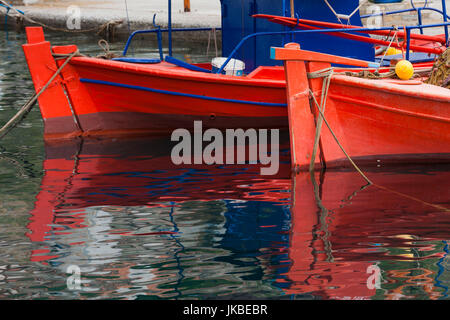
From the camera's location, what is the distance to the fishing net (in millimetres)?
8109

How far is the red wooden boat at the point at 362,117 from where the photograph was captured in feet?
24.9

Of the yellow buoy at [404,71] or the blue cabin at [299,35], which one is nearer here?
the yellow buoy at [404,71]

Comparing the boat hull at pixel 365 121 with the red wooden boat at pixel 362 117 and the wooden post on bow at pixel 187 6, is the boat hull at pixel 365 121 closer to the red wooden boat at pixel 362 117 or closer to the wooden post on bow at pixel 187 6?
the red wooden boat at pixel 362 117

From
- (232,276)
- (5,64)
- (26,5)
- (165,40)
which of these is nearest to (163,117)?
(232,276)

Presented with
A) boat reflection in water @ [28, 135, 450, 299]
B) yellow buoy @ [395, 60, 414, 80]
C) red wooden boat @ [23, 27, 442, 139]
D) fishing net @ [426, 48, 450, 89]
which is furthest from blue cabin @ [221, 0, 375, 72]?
boat reflection in water @ [28, 135, 450, 299]

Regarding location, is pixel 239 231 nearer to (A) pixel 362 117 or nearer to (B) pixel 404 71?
(A) pixel 362 117

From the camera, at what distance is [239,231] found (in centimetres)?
595

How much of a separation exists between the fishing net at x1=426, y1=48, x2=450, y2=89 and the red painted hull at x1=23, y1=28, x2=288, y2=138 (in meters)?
1.93

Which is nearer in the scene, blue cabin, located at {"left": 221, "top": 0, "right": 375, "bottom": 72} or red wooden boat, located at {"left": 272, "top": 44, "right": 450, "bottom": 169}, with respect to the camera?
red wooden boat, located at {"left": 272, "top": 44, "right": 450, "bottom": 169}

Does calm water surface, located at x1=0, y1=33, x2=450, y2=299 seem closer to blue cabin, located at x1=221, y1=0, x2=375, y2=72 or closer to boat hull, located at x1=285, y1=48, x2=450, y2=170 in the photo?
boat hull, located at x1=285, y1=48, x2=450, y2=170

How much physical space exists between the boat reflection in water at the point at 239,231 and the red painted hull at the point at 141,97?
1.29 m

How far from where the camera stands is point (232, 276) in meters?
4.96

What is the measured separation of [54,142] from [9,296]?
5.03 metres

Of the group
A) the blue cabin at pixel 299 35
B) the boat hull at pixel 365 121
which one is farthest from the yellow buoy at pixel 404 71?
the blue cabin at pixel 299 35
